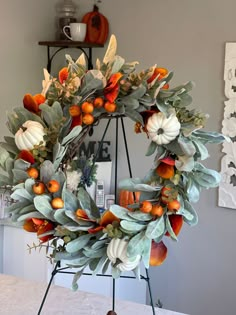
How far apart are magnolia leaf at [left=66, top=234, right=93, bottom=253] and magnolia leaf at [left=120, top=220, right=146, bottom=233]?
81mm

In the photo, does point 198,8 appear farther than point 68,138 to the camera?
Yes

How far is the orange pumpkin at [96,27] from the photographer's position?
3027 mm

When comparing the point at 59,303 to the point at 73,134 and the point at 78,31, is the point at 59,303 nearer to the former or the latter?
the point at 73,134

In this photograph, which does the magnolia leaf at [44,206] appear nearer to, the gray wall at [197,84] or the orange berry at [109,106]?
the orange berry at [109,106]

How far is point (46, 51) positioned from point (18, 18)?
29 cm

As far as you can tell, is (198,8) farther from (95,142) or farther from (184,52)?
(95,142)

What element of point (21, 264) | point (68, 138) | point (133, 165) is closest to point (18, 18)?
point (133, 165)

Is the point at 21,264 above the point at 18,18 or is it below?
below

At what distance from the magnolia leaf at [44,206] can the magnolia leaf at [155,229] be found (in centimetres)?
19

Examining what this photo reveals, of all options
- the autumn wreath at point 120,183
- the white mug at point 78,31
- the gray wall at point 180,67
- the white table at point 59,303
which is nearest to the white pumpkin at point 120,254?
the autumn wreath at point 120,183

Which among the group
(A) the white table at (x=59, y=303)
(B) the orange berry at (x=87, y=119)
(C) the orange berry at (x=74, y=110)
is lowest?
(A) the white table at (x=59, y=303)

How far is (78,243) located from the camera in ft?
3.12

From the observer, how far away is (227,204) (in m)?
2.71

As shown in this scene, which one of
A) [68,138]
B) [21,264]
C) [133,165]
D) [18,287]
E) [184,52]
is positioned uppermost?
[184,52]
